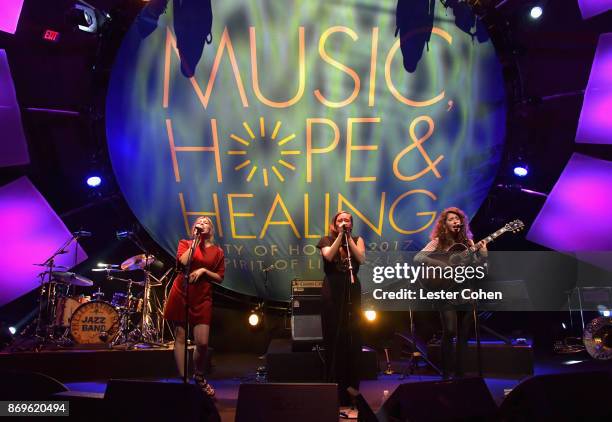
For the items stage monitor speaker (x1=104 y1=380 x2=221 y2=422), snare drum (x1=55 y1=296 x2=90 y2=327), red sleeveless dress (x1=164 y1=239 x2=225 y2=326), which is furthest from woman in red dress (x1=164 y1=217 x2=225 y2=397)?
snare drum (x1=55 y1=296 x2=90 y2=327)

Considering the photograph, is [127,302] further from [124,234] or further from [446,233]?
[446,233]

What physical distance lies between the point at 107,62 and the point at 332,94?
8.50 feet

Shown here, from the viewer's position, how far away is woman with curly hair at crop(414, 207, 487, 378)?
4016 mm

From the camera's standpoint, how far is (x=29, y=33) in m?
6.16

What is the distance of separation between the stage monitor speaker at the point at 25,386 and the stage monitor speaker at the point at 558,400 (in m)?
2.17

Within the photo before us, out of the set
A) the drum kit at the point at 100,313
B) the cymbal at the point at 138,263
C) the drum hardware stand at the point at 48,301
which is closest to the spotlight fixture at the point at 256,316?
the drum kit at the point at 100,313

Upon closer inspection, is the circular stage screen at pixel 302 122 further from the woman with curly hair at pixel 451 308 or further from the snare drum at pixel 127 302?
the woman with curly hair at pixel 451 308

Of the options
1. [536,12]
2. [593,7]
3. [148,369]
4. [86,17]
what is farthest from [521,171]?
[86,17]

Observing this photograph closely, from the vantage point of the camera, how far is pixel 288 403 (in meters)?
2.45

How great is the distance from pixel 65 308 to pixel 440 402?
5.11 meters

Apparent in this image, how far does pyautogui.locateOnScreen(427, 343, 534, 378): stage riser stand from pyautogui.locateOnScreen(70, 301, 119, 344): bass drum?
393 cm

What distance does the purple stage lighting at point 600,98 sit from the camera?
19.2 ft

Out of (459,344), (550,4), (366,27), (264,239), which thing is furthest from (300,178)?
(550,4)

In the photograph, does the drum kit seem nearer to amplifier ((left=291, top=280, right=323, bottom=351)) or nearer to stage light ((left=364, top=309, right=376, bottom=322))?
amplifier ((left=291, top=280, right=323, bottom=351))
